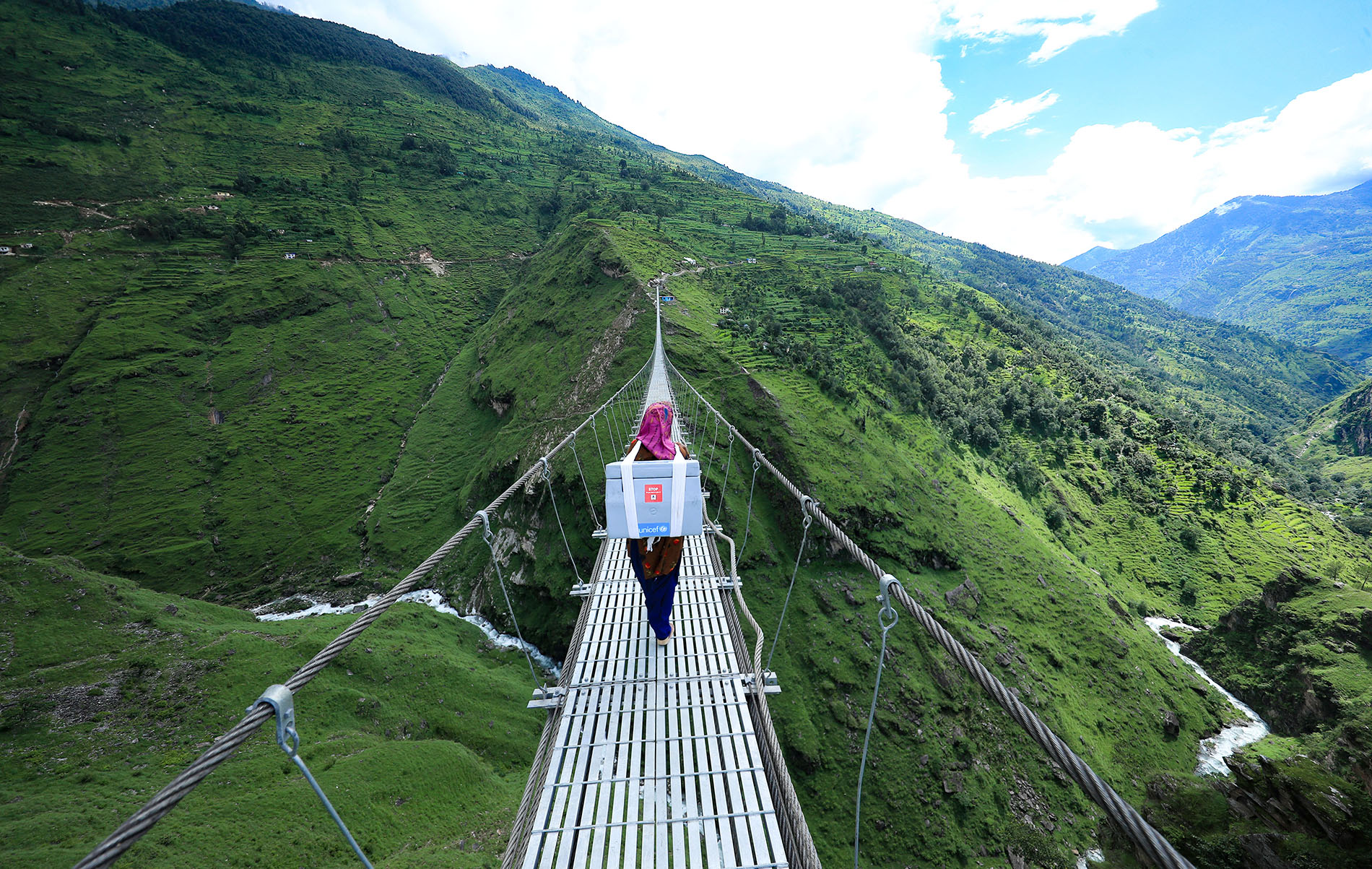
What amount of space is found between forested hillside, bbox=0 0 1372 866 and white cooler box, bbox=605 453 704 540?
10776 mm

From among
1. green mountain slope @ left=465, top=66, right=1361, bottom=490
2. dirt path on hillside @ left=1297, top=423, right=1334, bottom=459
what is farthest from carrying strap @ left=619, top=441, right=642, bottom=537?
dirt path on hillside @ left=1297, top=423, right=1334, bottom=459

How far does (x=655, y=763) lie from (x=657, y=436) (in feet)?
11.7

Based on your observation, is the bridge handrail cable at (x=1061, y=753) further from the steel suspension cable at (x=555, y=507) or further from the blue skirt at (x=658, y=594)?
the steel suspension cable at (x=555, y=507)

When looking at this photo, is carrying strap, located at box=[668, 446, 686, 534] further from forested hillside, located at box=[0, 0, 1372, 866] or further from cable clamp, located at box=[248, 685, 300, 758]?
forested hillside, located at box=[0, 0, 1372, 866]

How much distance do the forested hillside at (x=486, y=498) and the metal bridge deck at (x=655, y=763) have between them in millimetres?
8823

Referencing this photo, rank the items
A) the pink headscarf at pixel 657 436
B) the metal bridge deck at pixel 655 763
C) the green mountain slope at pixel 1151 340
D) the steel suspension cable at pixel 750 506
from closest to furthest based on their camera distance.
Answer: the metal bridge deck at pixel 655 763
the pink headscarf at pixel 657 436
the steel suspension cable at pixel 750 506
the green mountain slope at pixel 1151 340

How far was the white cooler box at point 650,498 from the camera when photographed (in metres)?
5.02

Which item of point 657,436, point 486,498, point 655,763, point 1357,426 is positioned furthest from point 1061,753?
point 1357,426

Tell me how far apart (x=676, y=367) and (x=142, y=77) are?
92.7 m

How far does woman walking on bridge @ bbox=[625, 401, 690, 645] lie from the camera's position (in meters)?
5.37

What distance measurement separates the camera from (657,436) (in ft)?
18.7

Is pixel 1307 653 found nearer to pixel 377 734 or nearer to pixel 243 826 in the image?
pixel 377 734

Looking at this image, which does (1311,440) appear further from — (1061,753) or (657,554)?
(657,554)

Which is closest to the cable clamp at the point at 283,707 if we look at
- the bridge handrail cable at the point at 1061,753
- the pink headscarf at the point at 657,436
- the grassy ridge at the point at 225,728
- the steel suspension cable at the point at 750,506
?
the bridge handrail cable at the point at 1061,753
